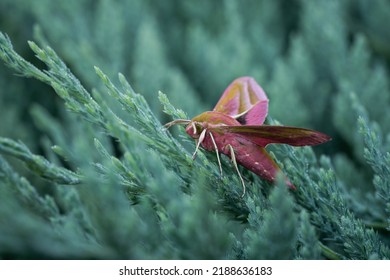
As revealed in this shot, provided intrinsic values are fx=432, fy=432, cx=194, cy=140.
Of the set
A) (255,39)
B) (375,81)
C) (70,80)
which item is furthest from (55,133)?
(375,81)

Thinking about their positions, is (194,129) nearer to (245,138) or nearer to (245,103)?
(245,138)

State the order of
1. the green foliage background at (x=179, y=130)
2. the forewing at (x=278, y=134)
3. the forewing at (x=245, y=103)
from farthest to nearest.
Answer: the forewing at (x=245, y=103) → the forewing at (x=278, y=134) → the green foliage background at (x=179, y=130)

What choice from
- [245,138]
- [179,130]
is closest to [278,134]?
[245,138]

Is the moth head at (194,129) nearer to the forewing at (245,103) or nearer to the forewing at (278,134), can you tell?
the forewing at (278,134)

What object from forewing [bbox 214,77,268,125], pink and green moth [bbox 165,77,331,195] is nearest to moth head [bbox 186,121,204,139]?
pink and green moth [bbox 165,77,331,195]

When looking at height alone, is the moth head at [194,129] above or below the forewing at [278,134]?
above

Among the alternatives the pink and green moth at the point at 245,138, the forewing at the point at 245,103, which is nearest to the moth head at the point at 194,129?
the pink and green moth at the point at 245,138

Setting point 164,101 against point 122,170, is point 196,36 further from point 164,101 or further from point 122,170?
point 122,170
